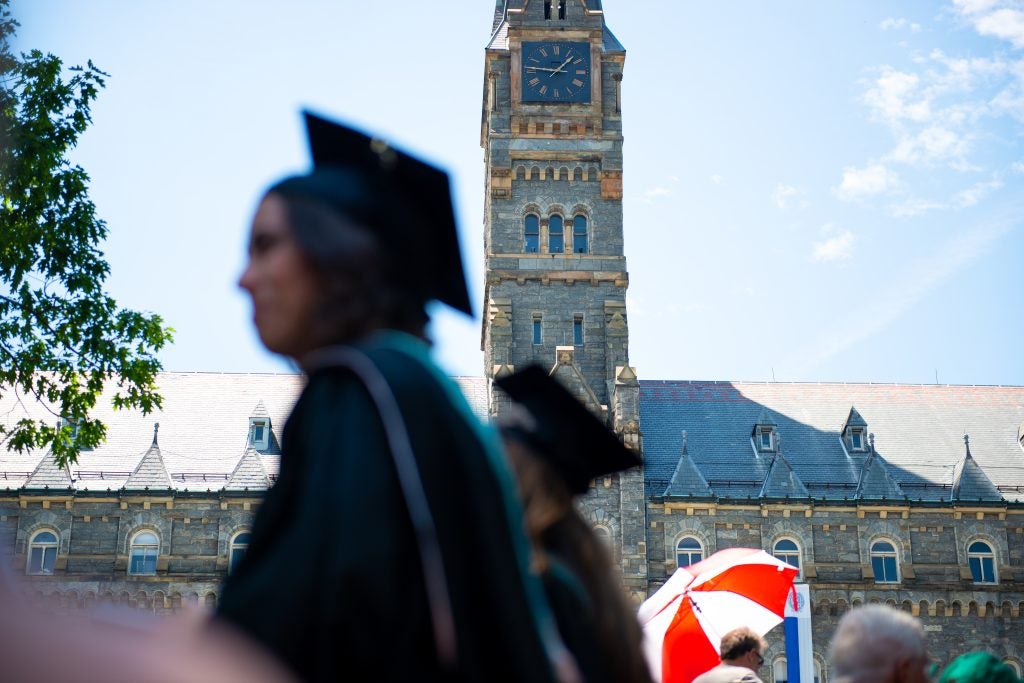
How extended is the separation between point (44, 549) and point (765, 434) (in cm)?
2104

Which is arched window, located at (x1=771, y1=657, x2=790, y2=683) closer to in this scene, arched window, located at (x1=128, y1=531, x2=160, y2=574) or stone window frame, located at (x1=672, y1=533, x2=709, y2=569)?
stone window frame, located at (x1=672, y1=533, x2=709, y2=569)

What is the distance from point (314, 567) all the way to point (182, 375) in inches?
1500

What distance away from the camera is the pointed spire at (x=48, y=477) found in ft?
105

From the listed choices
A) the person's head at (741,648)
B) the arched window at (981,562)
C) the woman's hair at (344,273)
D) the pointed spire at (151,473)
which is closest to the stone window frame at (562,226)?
the pointed spire at (151,473)

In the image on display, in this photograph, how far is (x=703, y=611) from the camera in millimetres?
9242

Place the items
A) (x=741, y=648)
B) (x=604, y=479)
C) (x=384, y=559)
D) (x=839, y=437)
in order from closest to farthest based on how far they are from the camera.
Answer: (x=384, y=559) → (x=741, y=648) → (x=604, y=479) → (x=839, y=437)

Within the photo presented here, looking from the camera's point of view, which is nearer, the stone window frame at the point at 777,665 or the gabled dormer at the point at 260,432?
the stone window frame at the point at 777,665

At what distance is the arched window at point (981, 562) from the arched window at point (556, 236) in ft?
47.4

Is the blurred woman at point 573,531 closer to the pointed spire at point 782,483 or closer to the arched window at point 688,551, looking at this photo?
the arched window at point 688,551

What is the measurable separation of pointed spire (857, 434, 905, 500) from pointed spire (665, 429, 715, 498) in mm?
4488

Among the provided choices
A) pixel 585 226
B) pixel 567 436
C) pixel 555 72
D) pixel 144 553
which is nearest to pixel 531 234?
pixel 585 226

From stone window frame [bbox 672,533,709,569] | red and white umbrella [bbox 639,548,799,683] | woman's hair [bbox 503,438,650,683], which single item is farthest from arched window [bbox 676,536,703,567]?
woman's hair [bbox 503,438,650,683]

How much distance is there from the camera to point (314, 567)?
1527 millimetres

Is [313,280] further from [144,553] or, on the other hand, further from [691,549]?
[144,553]
